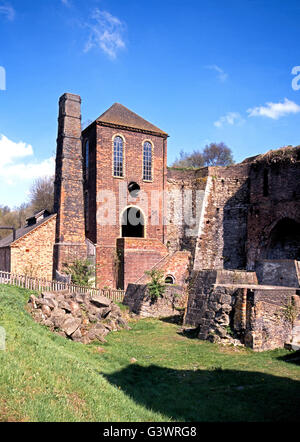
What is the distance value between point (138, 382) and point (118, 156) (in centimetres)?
1831

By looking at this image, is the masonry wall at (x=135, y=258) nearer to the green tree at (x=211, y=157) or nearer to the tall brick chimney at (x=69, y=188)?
the tall brick chimney at (x=69, y=188)

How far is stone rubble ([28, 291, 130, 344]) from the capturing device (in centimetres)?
1080

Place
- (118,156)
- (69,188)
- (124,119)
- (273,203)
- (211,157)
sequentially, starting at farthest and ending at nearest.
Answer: (211,157), (124,119), (118,156), (273,203), (69,188)

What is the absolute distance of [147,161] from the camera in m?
25.6

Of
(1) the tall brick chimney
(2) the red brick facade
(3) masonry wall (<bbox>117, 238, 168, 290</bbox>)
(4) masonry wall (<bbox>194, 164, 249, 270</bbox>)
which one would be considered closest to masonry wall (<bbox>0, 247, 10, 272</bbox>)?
(1) the tall brick chimney

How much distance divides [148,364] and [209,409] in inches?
119

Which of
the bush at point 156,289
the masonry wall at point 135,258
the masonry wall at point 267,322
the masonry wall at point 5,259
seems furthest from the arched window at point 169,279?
the masonry wall at point 267,322

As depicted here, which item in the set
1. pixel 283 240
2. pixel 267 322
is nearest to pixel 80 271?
pixel 283 240

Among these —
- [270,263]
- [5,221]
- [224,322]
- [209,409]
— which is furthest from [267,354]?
[5,221]

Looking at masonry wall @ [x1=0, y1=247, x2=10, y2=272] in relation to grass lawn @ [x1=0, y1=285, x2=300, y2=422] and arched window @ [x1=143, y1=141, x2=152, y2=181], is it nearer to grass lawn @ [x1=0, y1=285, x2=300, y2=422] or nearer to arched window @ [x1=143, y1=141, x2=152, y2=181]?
arched window @ [x1=143, y1=141, x2=152, y2=181]

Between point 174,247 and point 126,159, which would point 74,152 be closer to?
point 126,159

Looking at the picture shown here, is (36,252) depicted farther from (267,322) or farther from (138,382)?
(138,382)

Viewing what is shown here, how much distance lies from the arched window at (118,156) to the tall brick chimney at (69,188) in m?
2.52

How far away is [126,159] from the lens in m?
24.5
